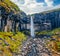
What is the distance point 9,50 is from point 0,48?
7399mm

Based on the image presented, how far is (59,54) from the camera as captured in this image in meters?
164

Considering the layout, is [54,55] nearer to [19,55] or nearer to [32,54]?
[32,54]

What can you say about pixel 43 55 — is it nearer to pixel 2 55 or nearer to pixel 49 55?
pixel 49 55

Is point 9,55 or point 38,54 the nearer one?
point 9,55

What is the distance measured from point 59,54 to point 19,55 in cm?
3029

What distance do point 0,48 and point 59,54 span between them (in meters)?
37.5

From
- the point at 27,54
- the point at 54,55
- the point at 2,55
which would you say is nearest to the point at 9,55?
the point at 2,55

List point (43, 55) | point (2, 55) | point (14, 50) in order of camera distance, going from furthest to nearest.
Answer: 1. point (14, 50)
2. point (43, 55)
3. point (2, 55)

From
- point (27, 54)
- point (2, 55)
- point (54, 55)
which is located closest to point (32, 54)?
point (27, 54)

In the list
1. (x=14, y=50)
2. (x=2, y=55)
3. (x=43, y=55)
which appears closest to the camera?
(x=2, y=55)

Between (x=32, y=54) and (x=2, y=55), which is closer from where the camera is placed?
(x=2, y=55)

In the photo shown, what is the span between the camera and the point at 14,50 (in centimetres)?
16175

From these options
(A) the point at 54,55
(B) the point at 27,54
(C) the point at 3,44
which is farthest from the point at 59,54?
(C) the point at 3,44

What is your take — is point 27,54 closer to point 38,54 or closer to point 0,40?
point 38,54
